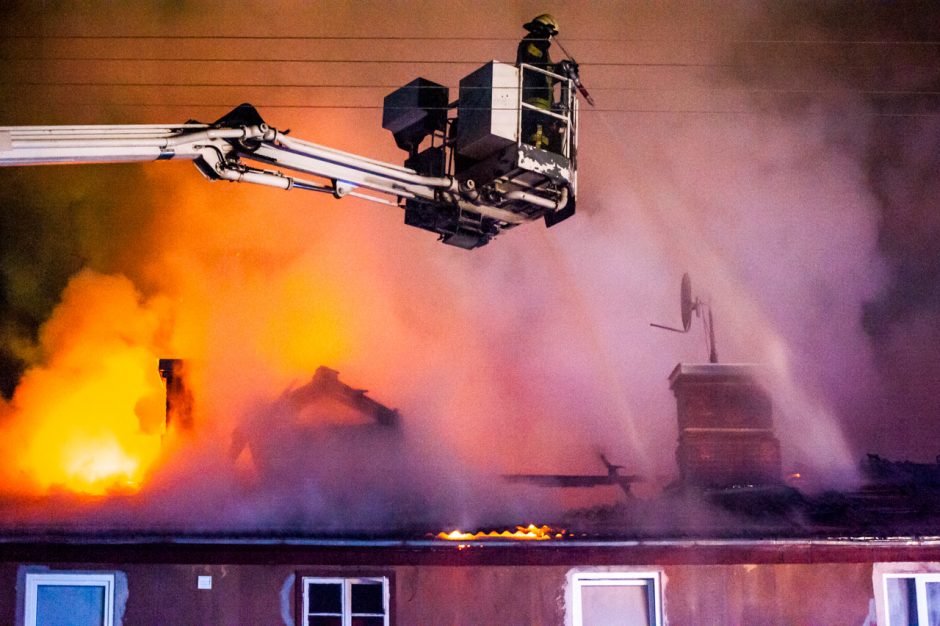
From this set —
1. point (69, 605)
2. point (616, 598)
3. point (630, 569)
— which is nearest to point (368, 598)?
point (616, 598)

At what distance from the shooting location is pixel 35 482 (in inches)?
776

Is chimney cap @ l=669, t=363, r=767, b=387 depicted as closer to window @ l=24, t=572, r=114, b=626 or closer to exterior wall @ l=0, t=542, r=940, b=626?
exterior wall @ l=0, t=542, r=940, b=626

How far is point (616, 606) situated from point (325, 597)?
3.74 m

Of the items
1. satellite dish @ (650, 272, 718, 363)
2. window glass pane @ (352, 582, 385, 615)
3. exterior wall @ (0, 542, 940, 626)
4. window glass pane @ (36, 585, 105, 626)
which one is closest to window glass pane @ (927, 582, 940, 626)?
exterior wall @ (0, 542, 940, 626)

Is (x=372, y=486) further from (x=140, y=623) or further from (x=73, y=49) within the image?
(x=73, y=49)

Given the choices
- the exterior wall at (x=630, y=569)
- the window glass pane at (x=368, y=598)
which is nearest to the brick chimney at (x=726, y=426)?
the exterior wall at (x=630, y=569)

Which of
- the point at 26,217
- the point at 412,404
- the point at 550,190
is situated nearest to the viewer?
the point at 550,190

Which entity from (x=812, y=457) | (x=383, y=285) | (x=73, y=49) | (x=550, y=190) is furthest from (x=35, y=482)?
(x=812, y=457)

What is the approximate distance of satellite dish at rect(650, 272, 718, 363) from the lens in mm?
22453

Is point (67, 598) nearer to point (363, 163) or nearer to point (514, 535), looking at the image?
point (514, 535)

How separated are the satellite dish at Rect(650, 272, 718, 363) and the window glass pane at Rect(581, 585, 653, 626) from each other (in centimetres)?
1009

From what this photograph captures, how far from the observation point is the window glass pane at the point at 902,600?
12117 mm

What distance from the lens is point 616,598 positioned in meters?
12.2

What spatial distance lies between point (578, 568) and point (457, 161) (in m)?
5.36
